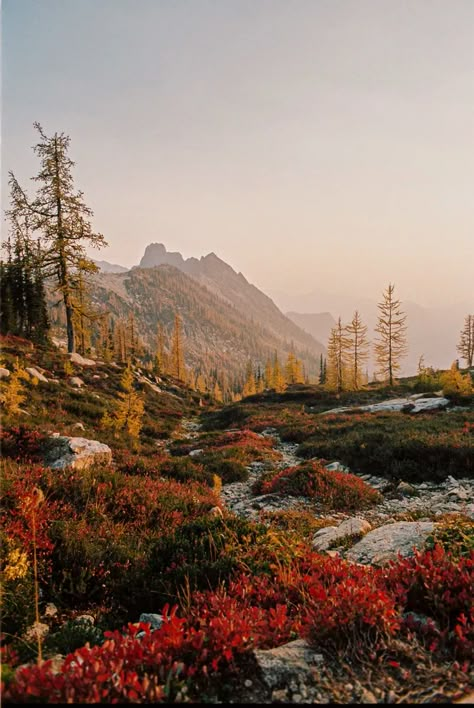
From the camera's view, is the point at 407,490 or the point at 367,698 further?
the point at 407,490

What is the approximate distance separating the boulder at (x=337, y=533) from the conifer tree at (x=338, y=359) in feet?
141

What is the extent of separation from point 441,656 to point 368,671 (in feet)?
2.18

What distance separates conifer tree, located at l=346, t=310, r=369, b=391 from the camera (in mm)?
50606

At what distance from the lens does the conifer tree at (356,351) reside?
50.6 meters

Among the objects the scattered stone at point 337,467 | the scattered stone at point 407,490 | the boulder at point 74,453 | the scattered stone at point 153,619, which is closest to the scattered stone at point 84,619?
the scattered stone at point 153,619

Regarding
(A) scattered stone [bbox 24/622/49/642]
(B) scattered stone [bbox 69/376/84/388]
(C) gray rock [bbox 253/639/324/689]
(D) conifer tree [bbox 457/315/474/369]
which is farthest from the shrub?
(D) conifer tree [bbox 457/315/474/369]

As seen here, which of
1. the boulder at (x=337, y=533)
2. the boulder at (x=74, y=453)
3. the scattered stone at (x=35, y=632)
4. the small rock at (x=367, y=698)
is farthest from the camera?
the boulder at (x=74, y=453)

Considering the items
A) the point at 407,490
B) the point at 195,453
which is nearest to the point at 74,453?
the point at 195,453

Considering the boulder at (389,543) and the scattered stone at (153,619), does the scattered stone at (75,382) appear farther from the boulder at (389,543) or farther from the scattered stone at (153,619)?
the scattered stone at (153,619)

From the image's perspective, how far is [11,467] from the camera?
7984 mm

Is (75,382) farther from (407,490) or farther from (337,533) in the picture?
(337,533)

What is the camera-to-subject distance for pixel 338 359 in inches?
1970

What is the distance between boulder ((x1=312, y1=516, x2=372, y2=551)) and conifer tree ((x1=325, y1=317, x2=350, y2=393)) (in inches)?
1691

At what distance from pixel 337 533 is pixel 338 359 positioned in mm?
44792
